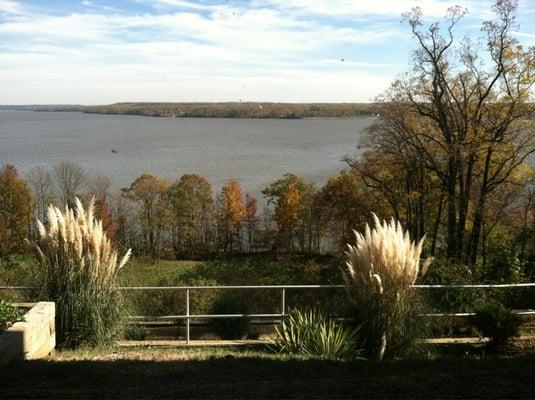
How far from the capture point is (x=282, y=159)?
233ft

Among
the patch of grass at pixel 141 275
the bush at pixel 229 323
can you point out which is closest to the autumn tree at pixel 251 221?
the patch of grass at pixel 141 275

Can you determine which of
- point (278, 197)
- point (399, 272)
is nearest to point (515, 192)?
point (278, 197)

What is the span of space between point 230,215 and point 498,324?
40.7 metres

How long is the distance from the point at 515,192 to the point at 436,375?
3072cm

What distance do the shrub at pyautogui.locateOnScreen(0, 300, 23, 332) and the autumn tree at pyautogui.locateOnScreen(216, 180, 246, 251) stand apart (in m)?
40.5

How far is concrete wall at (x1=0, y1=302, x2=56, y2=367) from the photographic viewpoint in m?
5.18

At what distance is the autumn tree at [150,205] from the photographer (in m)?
43.2

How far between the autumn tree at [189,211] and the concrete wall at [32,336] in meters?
38.8

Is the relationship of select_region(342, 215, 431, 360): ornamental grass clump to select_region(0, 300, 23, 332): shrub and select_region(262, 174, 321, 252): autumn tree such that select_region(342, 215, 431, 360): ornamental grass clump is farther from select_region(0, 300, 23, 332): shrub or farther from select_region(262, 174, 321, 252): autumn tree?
select_region(262, 174, 321, 252): autumn tree

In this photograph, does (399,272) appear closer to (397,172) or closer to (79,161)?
(397,172)

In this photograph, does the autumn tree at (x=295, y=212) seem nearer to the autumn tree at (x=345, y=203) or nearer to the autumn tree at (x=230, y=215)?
the autumn tree at (x=345, y=203)

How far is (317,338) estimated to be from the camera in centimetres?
626

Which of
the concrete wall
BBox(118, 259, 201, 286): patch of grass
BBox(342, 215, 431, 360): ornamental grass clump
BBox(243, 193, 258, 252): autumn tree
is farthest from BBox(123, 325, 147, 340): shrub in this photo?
BBox(243, 193, 258, 252): autumn tree

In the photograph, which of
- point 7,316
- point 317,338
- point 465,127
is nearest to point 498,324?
point 317,338
